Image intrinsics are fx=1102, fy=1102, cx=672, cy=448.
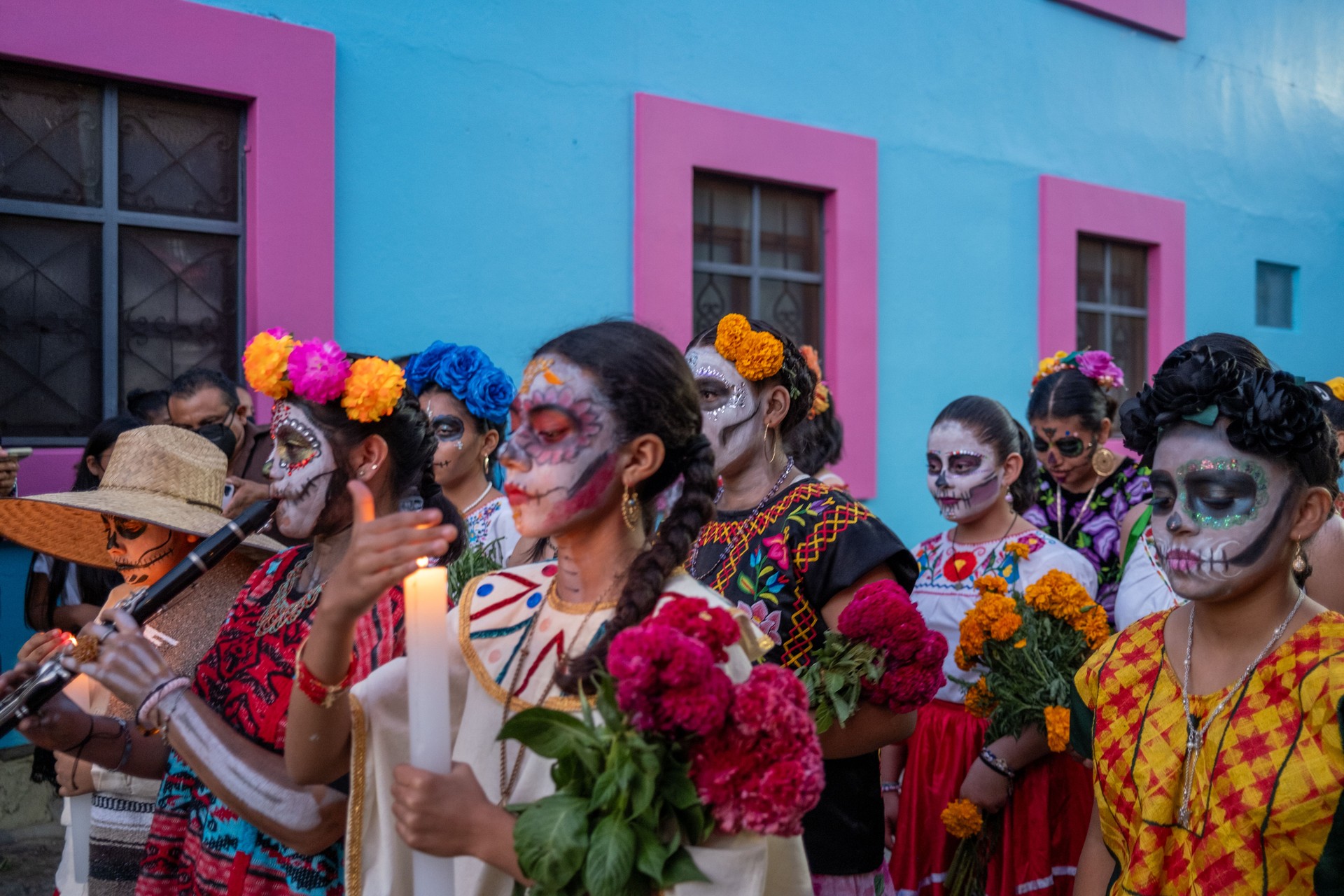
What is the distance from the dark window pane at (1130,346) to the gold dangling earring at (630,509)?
7792 millimetres

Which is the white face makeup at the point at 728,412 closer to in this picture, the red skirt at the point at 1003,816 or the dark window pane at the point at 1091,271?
the red skirt at the point at 1003,816

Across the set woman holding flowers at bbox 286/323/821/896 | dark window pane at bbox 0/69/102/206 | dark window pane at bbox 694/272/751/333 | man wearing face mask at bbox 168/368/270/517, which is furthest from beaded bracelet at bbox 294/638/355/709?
dark window pane at bbox 694/272/751/333

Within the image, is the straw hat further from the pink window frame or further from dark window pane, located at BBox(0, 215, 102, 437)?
dark window pane, located at BBox(0, 215, 102, 437)

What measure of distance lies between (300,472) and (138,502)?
83 centimetres

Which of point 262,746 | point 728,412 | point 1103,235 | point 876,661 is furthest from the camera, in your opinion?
point 1103,235

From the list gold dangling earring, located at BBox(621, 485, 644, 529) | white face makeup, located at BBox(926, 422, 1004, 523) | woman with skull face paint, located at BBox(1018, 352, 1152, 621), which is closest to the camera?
gold dangling earring, located at BBox(621, 485, 644, 529)

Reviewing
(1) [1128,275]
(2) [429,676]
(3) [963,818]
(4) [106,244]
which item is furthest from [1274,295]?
(2) [429,676]

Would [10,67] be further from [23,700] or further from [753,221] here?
[753,221]

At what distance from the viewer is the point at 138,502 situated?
308 centimetres

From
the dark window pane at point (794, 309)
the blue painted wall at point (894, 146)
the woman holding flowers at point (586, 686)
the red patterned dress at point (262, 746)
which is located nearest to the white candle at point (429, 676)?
the woman holding flowers at point (586, 686)

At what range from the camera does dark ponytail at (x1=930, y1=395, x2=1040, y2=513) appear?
4.32 meters

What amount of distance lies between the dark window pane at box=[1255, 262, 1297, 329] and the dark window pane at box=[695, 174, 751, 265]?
229 inches

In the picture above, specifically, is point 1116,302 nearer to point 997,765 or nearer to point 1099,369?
point 1099,369

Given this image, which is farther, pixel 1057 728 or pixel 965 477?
pixel 965 477
